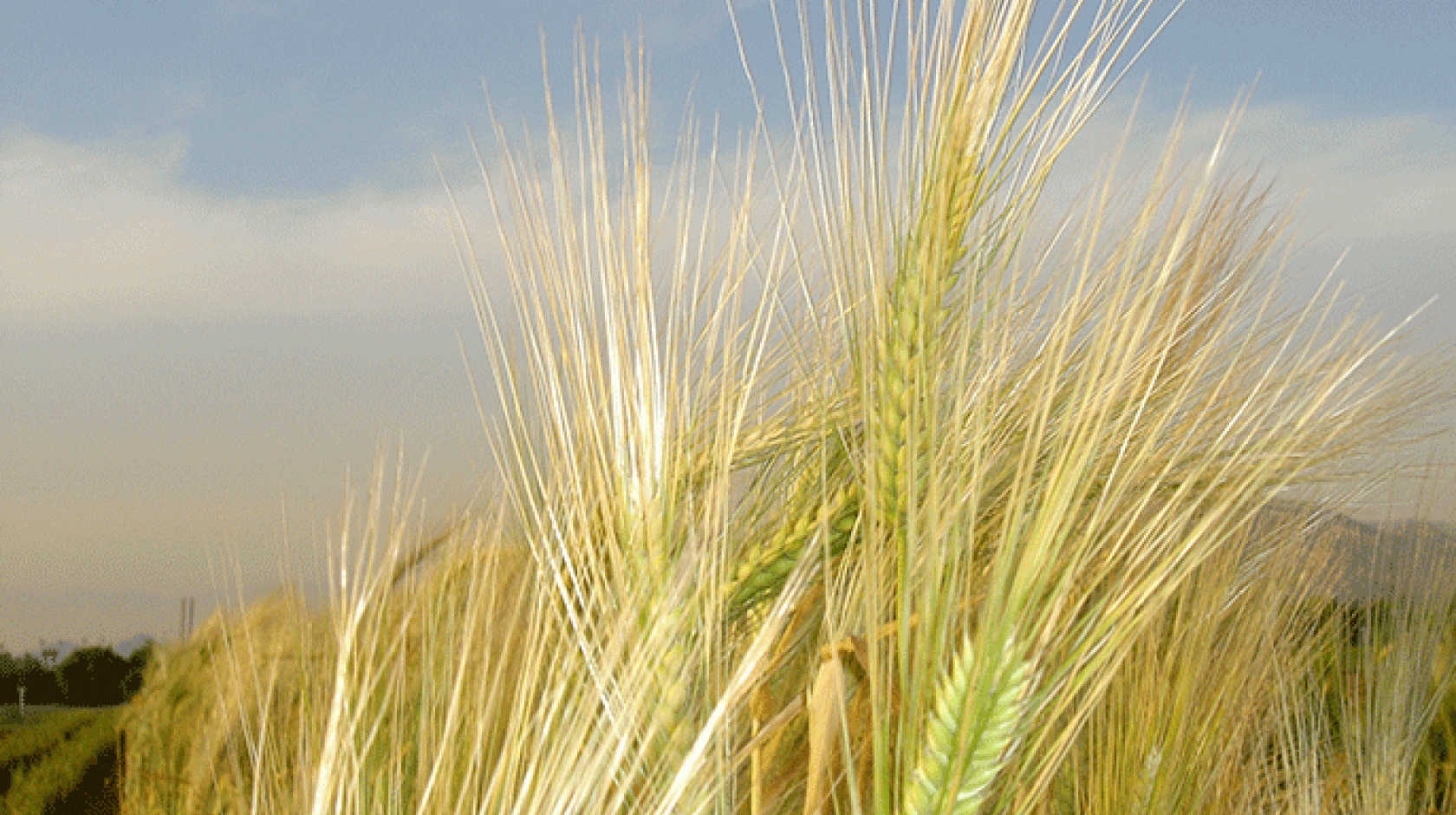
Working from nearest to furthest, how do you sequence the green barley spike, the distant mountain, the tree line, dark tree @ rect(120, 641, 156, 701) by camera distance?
the green barley spike
the distant mountain
dark tree @ rect(120, 641, 156, 701)
the tree line

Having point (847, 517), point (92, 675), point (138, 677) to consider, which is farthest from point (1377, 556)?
point (92, 675)

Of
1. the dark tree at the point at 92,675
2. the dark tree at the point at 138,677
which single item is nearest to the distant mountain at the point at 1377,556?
the dark tree at the point at 138,677

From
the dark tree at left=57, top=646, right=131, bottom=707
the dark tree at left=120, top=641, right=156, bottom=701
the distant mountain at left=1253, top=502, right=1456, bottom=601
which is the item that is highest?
the distant mountain at left=1253, top=502, right=1456, bottom=601

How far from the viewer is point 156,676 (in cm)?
209

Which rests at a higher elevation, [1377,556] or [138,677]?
[1377,556]

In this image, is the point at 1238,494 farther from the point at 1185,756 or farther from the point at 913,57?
the point at 1185,756

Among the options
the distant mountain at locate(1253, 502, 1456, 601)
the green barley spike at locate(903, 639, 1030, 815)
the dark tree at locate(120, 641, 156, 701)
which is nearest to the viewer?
the green barley spike at locate(903, 639, 1030, 815)

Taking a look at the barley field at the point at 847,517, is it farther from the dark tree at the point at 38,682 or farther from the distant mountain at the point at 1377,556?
the dark tree at the point at 38,682

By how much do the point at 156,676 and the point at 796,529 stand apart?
6.21 feet

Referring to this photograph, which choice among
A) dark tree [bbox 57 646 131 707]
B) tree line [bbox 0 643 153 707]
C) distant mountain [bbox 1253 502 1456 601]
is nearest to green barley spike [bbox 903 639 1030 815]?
distant mountain [bbox 1253 502 1456 601]

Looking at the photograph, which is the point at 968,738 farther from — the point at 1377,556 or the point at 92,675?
the point at 92,675

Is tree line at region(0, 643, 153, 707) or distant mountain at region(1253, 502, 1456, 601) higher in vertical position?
distant mountain at region(1253, 502, 1456, 601)

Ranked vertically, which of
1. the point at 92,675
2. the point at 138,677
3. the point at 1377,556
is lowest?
the point at 92,675

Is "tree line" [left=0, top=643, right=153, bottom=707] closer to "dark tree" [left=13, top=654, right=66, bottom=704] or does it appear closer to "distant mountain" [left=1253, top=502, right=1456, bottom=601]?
"dark tree" [left=13, top=654, right=66, bottom=704]
